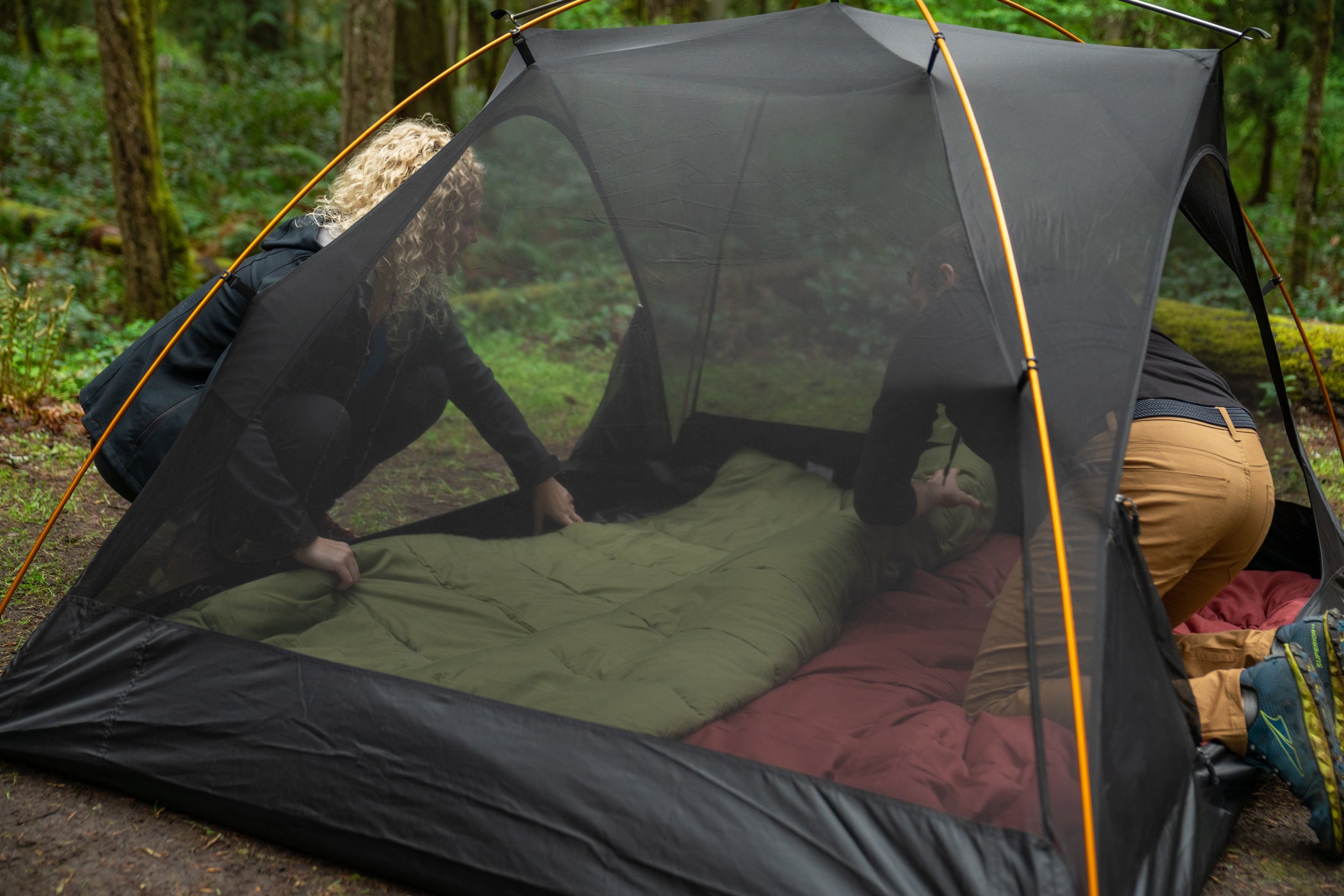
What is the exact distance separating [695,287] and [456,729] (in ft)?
3.92

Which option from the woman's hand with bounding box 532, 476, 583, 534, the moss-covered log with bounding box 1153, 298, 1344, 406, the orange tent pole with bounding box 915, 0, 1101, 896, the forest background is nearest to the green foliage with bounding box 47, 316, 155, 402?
the forest background

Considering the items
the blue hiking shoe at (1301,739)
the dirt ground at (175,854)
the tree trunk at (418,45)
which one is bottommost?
the dirt ground at (175,854)

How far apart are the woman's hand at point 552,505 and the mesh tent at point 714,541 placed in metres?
0.03

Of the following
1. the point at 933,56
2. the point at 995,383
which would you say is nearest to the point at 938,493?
the point at 995,383

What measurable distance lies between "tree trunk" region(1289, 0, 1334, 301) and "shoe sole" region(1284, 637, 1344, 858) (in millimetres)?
5396

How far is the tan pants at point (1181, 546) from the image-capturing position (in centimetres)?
159

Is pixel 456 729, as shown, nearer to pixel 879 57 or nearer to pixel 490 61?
pixel 879 57

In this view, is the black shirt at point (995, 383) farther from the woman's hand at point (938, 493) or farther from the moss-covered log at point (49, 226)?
the moss-covered log at point (49, 226)

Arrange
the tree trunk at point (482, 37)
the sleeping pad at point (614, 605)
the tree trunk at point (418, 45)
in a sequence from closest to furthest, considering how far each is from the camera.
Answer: the sleeping pad at point (614, 605) < the tree trunk at point (418, 45) < the tree trunk at point (482, 37)

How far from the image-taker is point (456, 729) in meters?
1.66

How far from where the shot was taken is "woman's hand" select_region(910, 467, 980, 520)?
183cm

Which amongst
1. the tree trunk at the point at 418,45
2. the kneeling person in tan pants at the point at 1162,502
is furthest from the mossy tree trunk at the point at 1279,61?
the kneeling person in tan pants at the point at 1162,502

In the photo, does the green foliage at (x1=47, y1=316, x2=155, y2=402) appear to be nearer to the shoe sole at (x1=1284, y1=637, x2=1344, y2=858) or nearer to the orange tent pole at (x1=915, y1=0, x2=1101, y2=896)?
the orange tent pole at (x1=915, y1=0, x2=1101, y2=896)

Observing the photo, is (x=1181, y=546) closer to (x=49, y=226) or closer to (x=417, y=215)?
(x=417, y=215)
